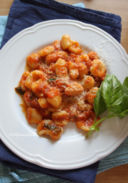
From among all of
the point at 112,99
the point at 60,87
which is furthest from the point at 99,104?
the point at 60,87

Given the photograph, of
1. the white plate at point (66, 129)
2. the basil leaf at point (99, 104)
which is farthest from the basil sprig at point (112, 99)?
the white plate at point (66, 129)

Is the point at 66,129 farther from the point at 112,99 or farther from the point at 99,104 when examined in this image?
the point at 112,99

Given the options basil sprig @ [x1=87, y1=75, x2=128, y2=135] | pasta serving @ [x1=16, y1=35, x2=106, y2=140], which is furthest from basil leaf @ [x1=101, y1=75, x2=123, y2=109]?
pasta serving @ [x1=16, y1=35, x2=106, y2=140]

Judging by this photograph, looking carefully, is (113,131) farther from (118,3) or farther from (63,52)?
(118,3)

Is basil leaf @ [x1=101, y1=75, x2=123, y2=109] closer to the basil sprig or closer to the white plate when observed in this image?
the basil sprig

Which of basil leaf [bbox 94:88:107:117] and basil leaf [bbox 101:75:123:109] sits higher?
basil leaf [bbox 101:75:123:109]

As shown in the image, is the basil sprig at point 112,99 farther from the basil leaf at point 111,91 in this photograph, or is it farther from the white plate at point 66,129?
the white plate at point 66,129

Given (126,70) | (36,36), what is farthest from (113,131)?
(36,36)

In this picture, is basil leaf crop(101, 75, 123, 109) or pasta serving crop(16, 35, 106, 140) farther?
pasta serving crop(16, 35, 106, 140)
